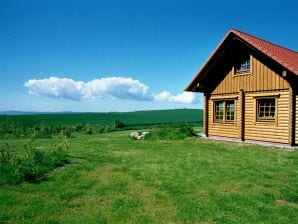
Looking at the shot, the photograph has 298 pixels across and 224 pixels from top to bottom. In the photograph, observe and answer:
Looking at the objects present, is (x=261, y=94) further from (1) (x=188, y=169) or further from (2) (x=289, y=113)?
(1) (x=188, y=169)

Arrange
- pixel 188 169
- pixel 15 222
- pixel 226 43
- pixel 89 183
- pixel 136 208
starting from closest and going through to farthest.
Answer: pixel 15 222
pixel 136 208
pixel 89 183
pixel 188 169
pixel 226 43

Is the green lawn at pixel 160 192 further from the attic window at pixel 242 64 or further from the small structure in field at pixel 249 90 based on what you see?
the attic window at pixel 242 64

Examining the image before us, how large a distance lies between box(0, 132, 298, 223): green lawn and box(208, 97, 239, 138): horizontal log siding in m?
5.93

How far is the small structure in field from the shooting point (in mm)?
14484

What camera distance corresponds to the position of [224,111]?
18.4 metres

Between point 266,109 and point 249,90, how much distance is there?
4.63 feet

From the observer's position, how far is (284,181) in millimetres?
8438

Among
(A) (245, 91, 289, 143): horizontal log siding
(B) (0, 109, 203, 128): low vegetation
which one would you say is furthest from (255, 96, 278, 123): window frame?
(B) (0, 109, 203, 128): low vegetation

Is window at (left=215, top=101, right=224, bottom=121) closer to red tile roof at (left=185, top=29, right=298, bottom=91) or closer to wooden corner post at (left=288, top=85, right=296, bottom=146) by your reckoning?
red tile roof at (left=185, top=29, right=298, bottom=91)

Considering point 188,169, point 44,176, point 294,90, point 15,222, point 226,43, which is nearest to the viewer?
point 15,222

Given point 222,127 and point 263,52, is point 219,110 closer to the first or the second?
point 222,127

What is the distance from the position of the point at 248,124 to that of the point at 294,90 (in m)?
3.29

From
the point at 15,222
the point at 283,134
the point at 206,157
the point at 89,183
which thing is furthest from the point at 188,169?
the point at 283,134

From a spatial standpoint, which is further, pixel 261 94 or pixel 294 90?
pixel 261 94
